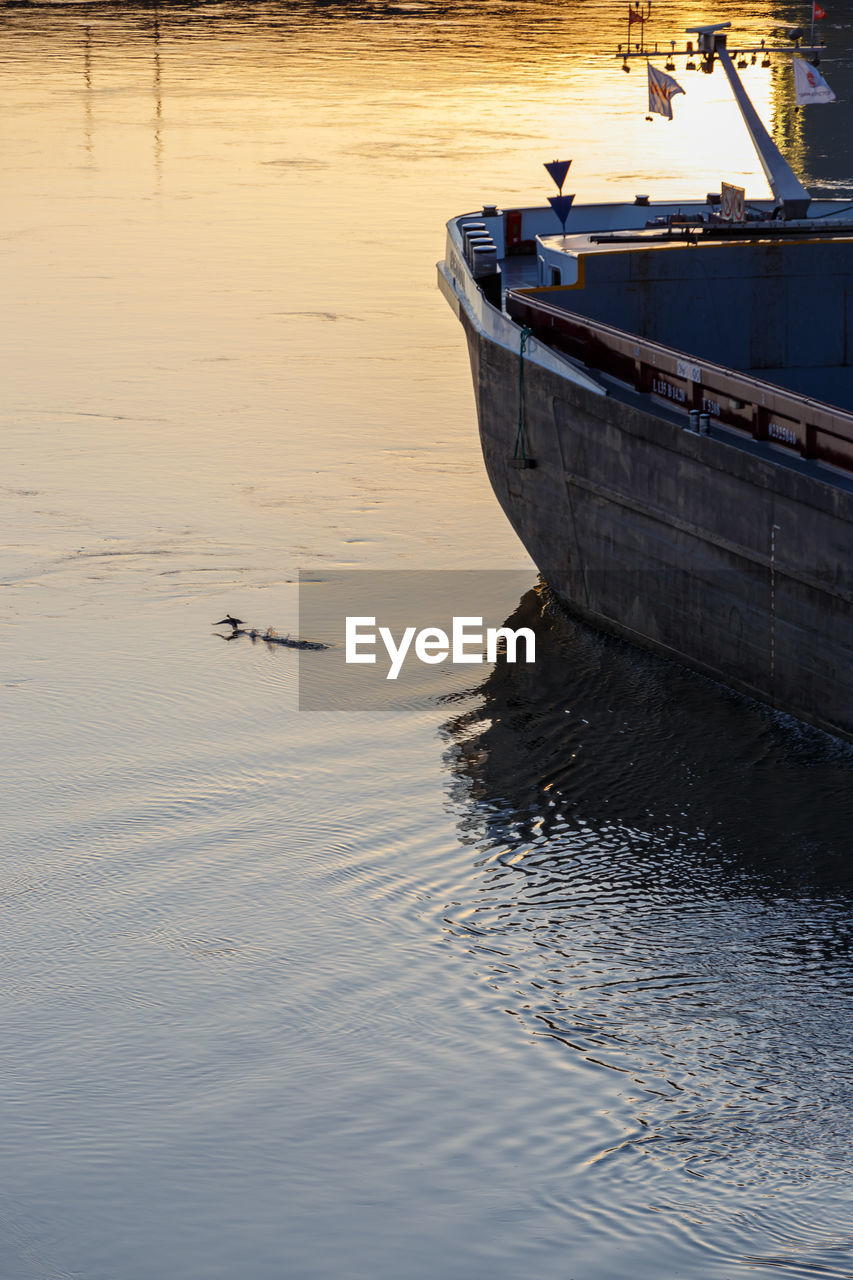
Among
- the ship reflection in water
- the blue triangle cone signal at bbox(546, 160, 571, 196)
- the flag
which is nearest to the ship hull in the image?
the ship reflection in water

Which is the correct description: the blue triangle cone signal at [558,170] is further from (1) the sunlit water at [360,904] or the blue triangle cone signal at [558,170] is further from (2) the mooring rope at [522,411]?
(2) the mooring rope at [522,411]

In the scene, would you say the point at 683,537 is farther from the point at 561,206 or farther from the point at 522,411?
the point at 561,206

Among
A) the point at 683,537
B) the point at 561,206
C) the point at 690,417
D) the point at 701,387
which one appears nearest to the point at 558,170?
the point at 561,206

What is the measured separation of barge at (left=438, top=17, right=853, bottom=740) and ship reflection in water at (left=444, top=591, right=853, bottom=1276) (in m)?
0.97

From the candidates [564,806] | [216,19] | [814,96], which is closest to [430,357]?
[814,96]

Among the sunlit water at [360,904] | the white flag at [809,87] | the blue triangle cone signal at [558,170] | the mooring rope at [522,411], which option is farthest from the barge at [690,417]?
the white flag at [809,87]

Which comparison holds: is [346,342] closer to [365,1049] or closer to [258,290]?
[258,290]

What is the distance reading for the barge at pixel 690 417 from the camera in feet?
59.7

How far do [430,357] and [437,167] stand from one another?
22.2m

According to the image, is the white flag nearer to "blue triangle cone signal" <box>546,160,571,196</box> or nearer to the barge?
the barge

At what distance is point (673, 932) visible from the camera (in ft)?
48.5

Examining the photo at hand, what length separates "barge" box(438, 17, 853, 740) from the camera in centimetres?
1820

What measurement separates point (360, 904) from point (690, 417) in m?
7.75

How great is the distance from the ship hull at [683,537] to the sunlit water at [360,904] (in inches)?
23.9
